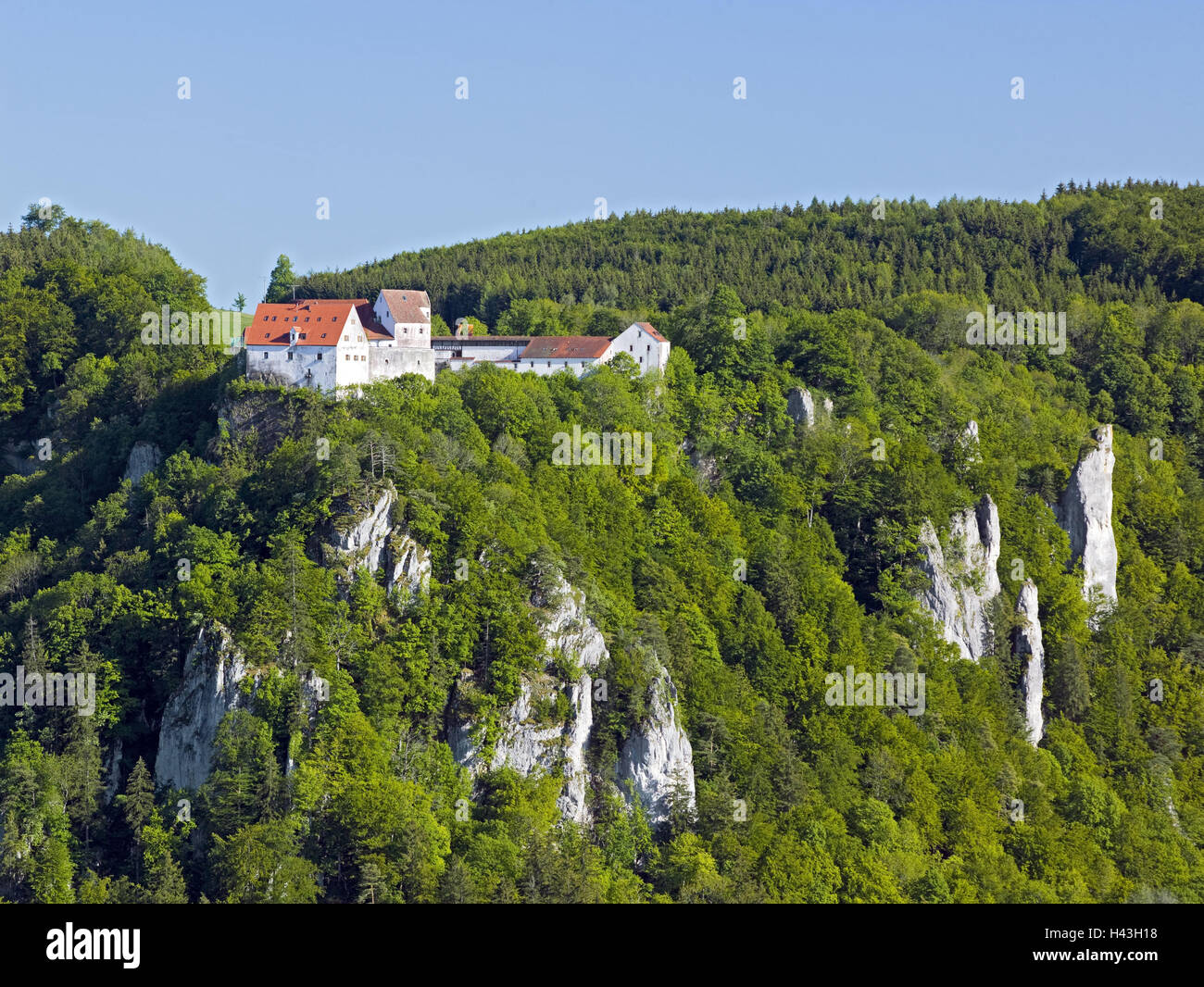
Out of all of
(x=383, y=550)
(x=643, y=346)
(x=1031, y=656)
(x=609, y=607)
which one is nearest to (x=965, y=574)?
(x=1031, y=656)

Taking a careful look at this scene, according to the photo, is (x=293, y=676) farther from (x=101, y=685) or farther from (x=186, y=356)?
(x=186, y=356)

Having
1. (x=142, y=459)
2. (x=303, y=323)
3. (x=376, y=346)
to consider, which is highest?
(x=303, y=323)

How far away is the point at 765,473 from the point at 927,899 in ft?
89.6

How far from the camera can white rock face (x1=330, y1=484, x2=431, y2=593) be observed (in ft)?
236

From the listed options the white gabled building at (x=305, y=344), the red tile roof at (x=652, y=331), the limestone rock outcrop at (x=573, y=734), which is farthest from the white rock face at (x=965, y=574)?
the white gabled building at (x=305, y=344)

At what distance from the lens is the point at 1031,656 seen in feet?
309

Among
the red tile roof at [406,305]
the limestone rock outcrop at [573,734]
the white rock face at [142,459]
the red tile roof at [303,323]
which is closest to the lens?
the limestone rock outcrop at [573,734]

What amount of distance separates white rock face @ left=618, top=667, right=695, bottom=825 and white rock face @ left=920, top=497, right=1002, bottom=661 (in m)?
23.1

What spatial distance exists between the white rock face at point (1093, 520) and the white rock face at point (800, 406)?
684 inches

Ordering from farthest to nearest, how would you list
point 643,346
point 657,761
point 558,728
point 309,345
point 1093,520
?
point 1093,520 < point 643,346 < point 309,345 < point 657,761 < point 558,728

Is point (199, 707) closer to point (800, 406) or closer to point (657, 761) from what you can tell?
point (657, 761)

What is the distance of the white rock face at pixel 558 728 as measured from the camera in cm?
7088

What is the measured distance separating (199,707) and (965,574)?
45415mm

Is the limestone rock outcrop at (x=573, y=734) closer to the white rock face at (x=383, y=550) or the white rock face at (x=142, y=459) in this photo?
the white rock face at (x=383, y=550)
